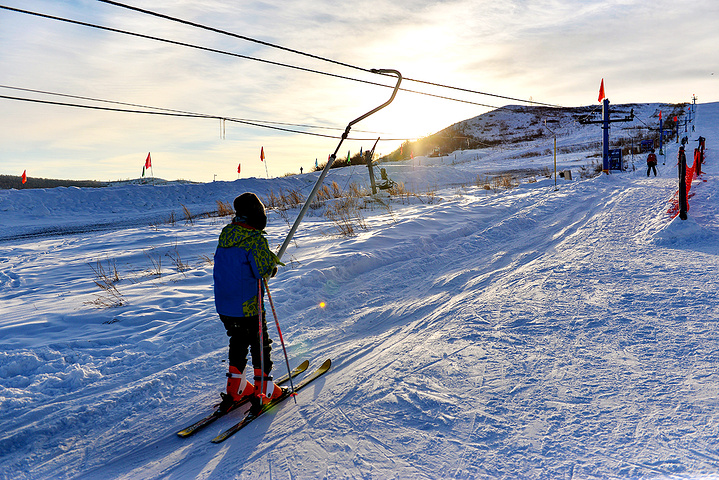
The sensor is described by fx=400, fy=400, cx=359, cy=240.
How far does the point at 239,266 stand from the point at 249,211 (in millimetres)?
502

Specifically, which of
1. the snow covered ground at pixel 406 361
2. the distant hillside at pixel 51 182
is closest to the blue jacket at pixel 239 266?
the snow covered ground at pixel 406 361

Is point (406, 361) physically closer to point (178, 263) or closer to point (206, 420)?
point (206, 420)

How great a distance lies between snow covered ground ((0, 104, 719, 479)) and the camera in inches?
108

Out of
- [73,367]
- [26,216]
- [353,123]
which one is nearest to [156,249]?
[73,367]

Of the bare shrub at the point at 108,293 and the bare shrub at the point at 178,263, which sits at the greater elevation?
the bare shrub at the point at 178,263

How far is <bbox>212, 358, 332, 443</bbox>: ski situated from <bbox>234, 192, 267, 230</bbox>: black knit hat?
162cm

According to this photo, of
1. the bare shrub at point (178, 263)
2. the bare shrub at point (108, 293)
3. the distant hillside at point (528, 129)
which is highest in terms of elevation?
the distant hillside at point (528, 129)

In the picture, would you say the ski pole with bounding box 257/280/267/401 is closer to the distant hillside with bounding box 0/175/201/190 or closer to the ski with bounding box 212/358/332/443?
the ski with bounding box 212/358/332/443

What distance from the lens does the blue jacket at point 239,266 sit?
3568mm

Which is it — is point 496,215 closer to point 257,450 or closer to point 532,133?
point 257,450

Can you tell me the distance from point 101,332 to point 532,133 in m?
78.4

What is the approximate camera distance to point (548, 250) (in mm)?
7855

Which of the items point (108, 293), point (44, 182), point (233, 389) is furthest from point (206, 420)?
point (44, 182)

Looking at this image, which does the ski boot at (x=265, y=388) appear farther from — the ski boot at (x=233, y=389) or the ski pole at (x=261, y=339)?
the ski boot at (x=233, y=389)
